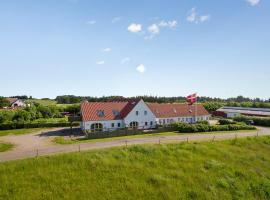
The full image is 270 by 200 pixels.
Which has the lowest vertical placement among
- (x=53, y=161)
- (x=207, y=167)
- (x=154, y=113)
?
(x=207, y=167)

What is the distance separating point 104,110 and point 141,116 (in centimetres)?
799

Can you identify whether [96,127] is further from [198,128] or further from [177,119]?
Answer: [177,119]

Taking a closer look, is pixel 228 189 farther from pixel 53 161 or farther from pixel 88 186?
pixel 53 161

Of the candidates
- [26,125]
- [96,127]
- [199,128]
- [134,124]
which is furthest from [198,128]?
[26,125]

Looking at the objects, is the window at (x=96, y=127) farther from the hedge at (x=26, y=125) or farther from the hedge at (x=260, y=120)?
the hedge at (x=260, y=120)

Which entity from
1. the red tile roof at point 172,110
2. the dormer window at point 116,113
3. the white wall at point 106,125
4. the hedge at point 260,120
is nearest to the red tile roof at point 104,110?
the dormer window at point 116,113

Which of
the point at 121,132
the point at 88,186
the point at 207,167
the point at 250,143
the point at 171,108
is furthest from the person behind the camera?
the point at 171,108

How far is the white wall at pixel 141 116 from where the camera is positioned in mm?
47531

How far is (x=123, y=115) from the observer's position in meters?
47.9

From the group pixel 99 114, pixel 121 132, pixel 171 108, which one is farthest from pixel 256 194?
pixel 171 108

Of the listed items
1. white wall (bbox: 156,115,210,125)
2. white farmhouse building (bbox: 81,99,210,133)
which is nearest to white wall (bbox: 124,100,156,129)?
white farmhouse building (bbox: 81,99,210,133)

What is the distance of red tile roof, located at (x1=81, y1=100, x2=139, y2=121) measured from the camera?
44.8m

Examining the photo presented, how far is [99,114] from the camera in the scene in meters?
45.8

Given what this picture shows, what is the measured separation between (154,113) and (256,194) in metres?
32.3
